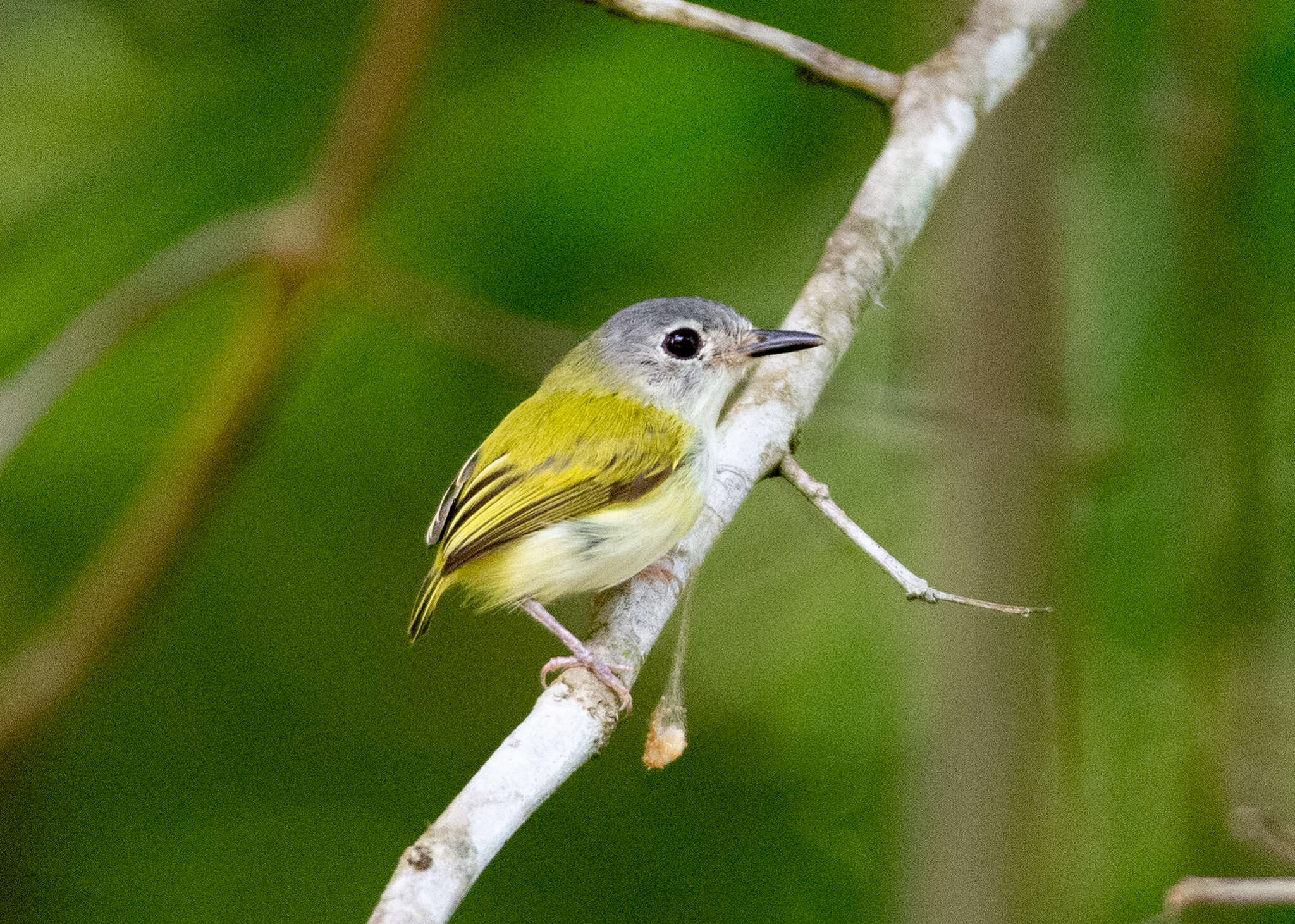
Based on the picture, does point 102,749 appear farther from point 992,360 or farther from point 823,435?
point 992,360

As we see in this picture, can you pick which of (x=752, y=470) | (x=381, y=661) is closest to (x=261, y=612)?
(x=381, y=661)

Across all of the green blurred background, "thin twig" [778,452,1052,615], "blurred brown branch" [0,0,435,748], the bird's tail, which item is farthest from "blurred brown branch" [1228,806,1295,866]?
"blurred brown branch" [0,0,435,748]

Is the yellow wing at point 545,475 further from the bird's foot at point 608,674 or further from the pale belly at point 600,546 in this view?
the bird's foot at point 608,674

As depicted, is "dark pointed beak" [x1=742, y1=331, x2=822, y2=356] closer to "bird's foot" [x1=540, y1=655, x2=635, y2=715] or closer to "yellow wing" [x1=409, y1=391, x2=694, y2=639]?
"yellow wing" [x1=409, y1=391, x2=694, y2=639]

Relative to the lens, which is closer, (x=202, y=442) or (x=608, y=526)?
(x=608, y=526)

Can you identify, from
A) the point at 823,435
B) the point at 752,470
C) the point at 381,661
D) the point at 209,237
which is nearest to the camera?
the point at 752,470

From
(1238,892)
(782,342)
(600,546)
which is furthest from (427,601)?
(1238,892)
